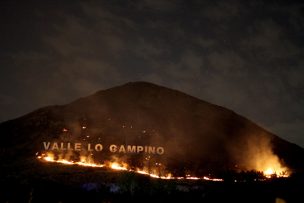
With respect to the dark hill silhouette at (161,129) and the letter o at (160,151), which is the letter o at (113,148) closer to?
the dark hill silhouette at (161,129)

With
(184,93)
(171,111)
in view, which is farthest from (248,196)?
(184,93)

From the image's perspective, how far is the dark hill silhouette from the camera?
2702 inches

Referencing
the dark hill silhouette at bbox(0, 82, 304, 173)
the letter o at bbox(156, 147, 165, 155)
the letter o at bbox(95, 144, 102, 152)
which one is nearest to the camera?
the letter o at bbox(95, 144, 102, 152)

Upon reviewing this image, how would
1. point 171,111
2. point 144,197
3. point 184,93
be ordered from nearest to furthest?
point 144,197 → point 171,111 → point 184,93

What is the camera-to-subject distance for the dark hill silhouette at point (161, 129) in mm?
68625

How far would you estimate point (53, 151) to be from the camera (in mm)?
59250

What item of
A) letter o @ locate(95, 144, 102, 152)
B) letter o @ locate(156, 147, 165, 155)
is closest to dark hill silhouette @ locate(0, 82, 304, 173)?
letter o @ locate(156, 147, 165, 155)

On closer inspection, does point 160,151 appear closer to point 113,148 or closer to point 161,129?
point 113,148

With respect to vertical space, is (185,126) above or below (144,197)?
above

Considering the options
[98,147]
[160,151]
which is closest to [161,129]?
[160,151]

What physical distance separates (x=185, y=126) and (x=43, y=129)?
31524 millimetres

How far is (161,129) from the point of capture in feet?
258

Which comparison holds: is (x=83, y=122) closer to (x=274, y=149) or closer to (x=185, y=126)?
(x=185, y=126)

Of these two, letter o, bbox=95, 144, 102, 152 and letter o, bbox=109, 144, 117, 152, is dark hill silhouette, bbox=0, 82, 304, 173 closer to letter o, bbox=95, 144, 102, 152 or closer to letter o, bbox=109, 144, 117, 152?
letter o, bbox=95, 144, 102, 152
